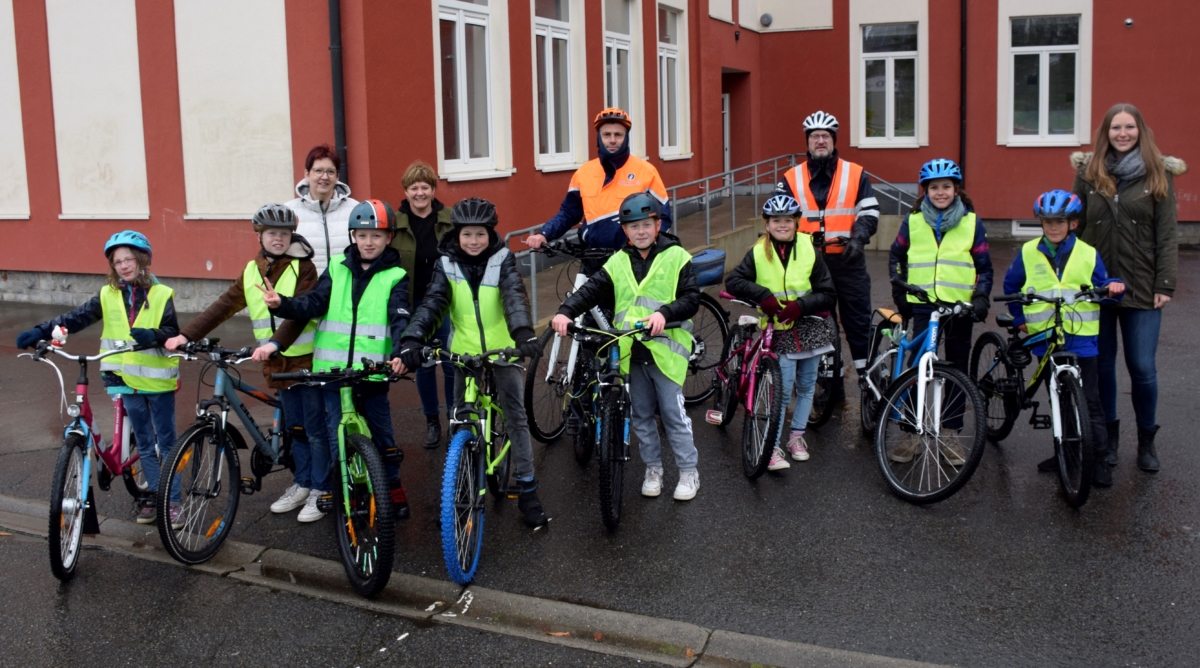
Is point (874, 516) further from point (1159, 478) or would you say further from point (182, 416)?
point (182, 416)

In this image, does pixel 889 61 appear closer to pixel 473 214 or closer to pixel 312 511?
pixel 473 214

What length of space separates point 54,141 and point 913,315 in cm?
1135

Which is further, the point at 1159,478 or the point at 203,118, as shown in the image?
the point at 203,118

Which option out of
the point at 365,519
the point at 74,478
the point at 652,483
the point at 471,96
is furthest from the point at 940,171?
the point at 471,96

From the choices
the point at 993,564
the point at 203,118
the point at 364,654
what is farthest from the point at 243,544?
the point at 203,118

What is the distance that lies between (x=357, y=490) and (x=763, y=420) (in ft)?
7.92

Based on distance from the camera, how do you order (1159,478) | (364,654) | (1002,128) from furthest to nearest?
1. (1002,128)
2. (1159,478)
3. (364,654)

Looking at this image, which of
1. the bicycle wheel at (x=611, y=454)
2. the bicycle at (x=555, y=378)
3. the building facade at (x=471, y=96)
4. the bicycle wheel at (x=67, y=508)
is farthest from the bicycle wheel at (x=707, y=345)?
the building facade at (x=471, y=96)

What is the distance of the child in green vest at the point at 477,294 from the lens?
532 cm

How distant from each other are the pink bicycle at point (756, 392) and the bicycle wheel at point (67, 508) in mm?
3473

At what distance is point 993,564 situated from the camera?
4.98m

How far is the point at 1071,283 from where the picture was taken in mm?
5969

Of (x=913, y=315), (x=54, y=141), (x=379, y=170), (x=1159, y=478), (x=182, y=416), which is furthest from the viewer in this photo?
(x=54, y=141)

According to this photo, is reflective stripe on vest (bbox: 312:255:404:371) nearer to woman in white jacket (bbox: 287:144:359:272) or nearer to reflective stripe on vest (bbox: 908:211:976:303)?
woman in white jacket (bbox: 287:144:359:272)
